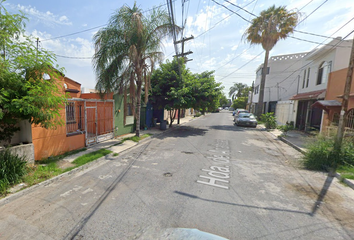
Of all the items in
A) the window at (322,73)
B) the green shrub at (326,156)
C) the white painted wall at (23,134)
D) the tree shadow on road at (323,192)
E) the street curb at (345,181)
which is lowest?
the tree shadow on road at (323,192)

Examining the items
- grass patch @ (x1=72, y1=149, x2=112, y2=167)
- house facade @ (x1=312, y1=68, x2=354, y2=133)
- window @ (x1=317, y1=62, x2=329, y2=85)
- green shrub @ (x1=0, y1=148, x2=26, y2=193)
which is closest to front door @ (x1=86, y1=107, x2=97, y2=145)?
grass patch @ (x1=72, y1=149, x2=112, y2=167)

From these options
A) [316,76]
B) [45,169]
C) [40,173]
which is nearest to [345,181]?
[40,173]

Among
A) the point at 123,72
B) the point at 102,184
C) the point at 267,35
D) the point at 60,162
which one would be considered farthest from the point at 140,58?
the point at 267,35

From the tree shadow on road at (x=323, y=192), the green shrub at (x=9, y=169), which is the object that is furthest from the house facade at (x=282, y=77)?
the green shrub at (x=9, y=169)

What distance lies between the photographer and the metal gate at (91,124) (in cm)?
802

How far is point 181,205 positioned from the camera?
136 inches

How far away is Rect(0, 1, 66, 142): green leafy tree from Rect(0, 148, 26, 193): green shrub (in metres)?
0.73

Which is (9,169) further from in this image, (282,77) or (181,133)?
(282,77)

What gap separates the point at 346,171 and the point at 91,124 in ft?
34.8

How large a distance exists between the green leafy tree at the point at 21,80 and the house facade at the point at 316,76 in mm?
14664

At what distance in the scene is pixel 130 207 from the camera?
336cm

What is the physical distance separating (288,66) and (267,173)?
2224cm

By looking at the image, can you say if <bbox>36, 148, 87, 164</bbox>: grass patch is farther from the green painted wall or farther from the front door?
the green painted wall

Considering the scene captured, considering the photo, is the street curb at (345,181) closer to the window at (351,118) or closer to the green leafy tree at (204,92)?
the window at (351,118)
